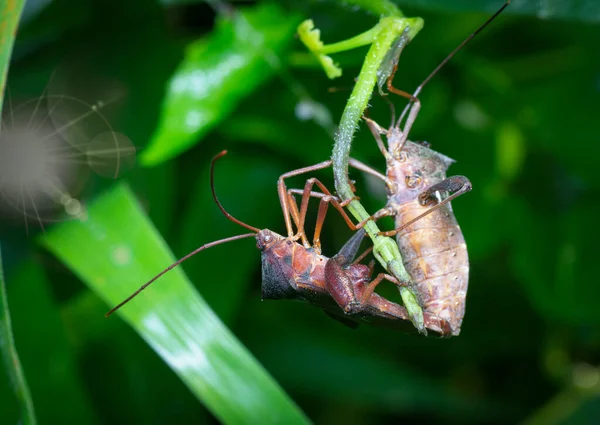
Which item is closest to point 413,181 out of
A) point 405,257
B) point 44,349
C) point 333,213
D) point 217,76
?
point 405,257

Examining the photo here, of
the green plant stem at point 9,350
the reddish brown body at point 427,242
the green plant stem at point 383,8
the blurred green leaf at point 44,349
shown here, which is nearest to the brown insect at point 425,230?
the reddish brown body at point 427,242

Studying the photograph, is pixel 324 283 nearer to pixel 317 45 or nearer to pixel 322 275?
pixel 322 275

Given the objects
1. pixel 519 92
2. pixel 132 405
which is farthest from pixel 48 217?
pixel 519 92

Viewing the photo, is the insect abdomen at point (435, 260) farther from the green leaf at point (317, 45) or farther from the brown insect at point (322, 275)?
the green leaf at point (317, 45)

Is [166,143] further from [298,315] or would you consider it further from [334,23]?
[298,315]

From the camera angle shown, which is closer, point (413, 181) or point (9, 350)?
point (9, 350)

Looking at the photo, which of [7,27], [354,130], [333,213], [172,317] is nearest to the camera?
[354,130]

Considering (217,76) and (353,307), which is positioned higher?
(217,76)
